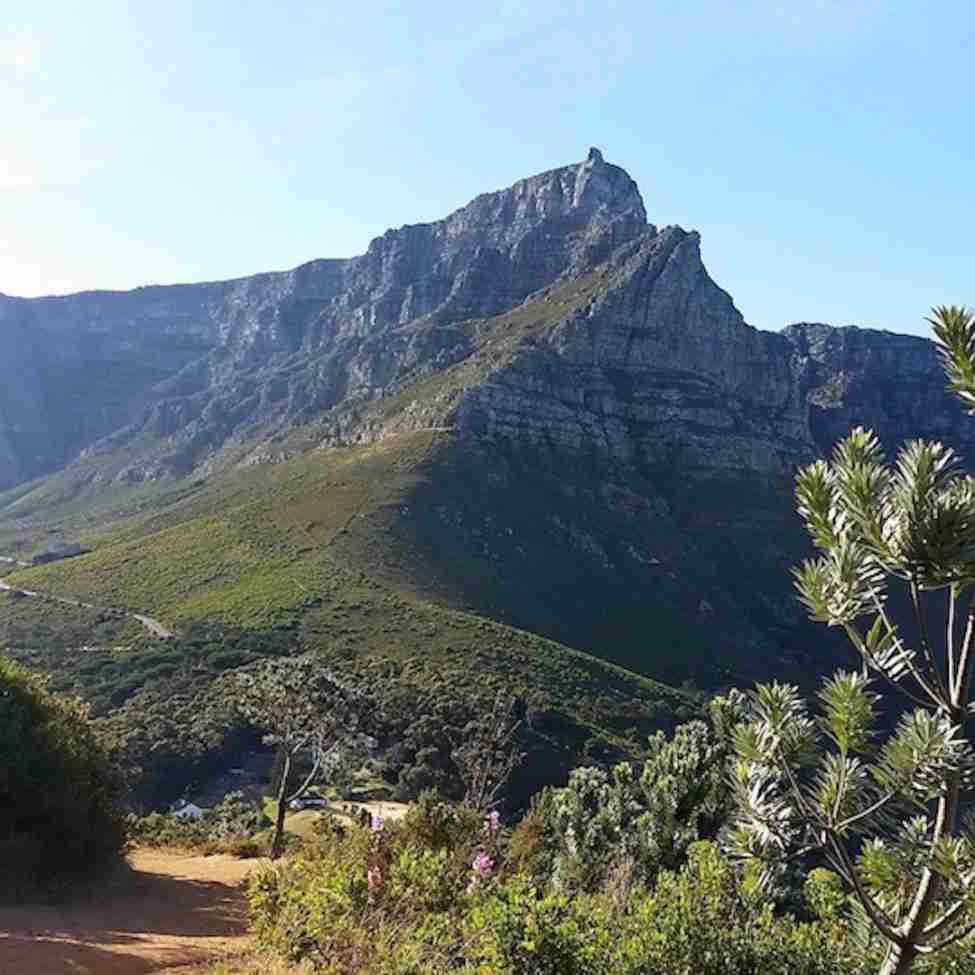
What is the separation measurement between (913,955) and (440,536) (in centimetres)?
7071

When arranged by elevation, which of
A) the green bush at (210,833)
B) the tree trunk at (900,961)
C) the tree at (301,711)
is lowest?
the green bush at (210,833)

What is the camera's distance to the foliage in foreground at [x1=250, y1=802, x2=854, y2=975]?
5.15 metres

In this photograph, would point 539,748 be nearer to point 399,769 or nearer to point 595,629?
point 399,769

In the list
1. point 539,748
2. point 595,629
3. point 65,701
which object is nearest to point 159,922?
point 65,701

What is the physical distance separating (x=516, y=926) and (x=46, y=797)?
12.5 meters

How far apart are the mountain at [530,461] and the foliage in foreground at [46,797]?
92.5 ft

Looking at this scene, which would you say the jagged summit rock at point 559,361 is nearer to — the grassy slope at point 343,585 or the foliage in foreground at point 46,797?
the grassy slope at point 343,585

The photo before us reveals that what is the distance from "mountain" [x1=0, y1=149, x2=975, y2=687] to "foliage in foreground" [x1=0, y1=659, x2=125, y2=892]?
28.2 metres

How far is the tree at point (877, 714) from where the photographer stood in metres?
3.63

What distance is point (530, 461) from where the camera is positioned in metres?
93.5

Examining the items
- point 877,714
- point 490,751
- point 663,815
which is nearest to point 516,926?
point 877,714

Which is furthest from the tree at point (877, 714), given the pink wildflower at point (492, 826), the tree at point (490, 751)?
the tree at point (490, 751)

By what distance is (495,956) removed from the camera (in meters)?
5.07

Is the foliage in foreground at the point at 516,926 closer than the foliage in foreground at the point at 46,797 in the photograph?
Yes
